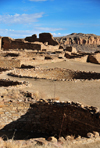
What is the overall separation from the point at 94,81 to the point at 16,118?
5.66 metres

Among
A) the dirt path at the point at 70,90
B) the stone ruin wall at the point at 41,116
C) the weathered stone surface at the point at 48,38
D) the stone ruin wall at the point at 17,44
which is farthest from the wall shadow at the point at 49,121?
the weathered stone surface at the point at 48,38

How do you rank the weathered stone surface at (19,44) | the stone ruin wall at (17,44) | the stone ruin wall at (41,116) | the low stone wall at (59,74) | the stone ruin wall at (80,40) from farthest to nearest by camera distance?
the stone ruin wall at (80,40) < the stone ruin wall at (17,44) < the weathered stone surface at (19,44) < the low stone wall at (59,74) < the stone ruin wall at (41,116)

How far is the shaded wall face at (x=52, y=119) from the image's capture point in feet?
17.6

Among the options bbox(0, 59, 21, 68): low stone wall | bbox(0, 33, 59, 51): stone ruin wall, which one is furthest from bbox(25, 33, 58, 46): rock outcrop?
bbox(0, 59, 21, 68): low stone wall

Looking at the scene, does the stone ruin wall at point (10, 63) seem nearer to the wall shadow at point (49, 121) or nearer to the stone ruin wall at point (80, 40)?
the wall shadow at point (49, 121)

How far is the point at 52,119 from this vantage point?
18.8ft

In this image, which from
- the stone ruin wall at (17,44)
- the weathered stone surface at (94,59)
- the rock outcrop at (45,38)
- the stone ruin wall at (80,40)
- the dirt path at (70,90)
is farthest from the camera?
the stone ruin wall at (80,40)

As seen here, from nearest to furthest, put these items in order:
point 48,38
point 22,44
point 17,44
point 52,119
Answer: point 52,119 < point 22,44 < point 17,44 < point 48,38

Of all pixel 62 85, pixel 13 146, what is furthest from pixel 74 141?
pixel 62 85

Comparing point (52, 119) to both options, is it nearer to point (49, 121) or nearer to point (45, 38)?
point (49, 121)

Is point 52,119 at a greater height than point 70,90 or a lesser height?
lesser

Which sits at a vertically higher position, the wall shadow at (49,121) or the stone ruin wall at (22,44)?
the stone ruin wall at (22,44)

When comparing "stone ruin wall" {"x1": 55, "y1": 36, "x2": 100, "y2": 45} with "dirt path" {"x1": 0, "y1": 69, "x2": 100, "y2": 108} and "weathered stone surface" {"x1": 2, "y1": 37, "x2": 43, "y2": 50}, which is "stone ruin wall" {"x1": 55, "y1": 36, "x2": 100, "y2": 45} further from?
"dirt path" {"x1": 0, "y1": 69, "x2": 100, "y2": 108}

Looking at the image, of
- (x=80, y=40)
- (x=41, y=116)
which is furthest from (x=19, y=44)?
(x=80, y=40)
